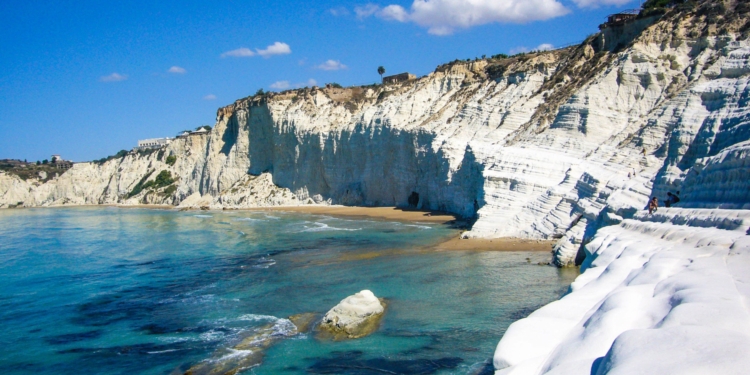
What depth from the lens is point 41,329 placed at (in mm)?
15172

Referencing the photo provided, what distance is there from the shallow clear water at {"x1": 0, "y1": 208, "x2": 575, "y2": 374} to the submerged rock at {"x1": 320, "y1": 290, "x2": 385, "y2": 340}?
406 mm

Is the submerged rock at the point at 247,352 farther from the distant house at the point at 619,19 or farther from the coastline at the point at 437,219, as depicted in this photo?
the distant house at the point at 619,19

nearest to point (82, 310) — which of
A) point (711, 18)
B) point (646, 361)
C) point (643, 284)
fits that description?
point (643, 284)

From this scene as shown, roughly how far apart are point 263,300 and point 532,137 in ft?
68.0

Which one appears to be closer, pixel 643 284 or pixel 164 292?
pixel 643 284

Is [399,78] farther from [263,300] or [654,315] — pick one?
[654,315]

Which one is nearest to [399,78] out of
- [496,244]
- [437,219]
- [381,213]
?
[381,213]

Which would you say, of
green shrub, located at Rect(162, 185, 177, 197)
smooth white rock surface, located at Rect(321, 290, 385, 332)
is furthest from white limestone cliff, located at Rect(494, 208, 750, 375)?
green shrub, located at Rect(162, 185, 177, 197)

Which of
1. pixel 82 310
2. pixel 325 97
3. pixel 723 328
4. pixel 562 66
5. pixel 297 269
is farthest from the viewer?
pixel 325 97

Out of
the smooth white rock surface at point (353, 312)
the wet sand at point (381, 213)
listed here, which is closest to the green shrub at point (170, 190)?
the wet sand at point (381, 213)

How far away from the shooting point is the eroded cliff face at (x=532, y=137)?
64.5 ft

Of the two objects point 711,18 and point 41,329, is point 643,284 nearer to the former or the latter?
point 41,329

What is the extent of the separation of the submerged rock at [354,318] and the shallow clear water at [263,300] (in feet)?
1.33

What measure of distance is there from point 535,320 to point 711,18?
3062 centimetres
